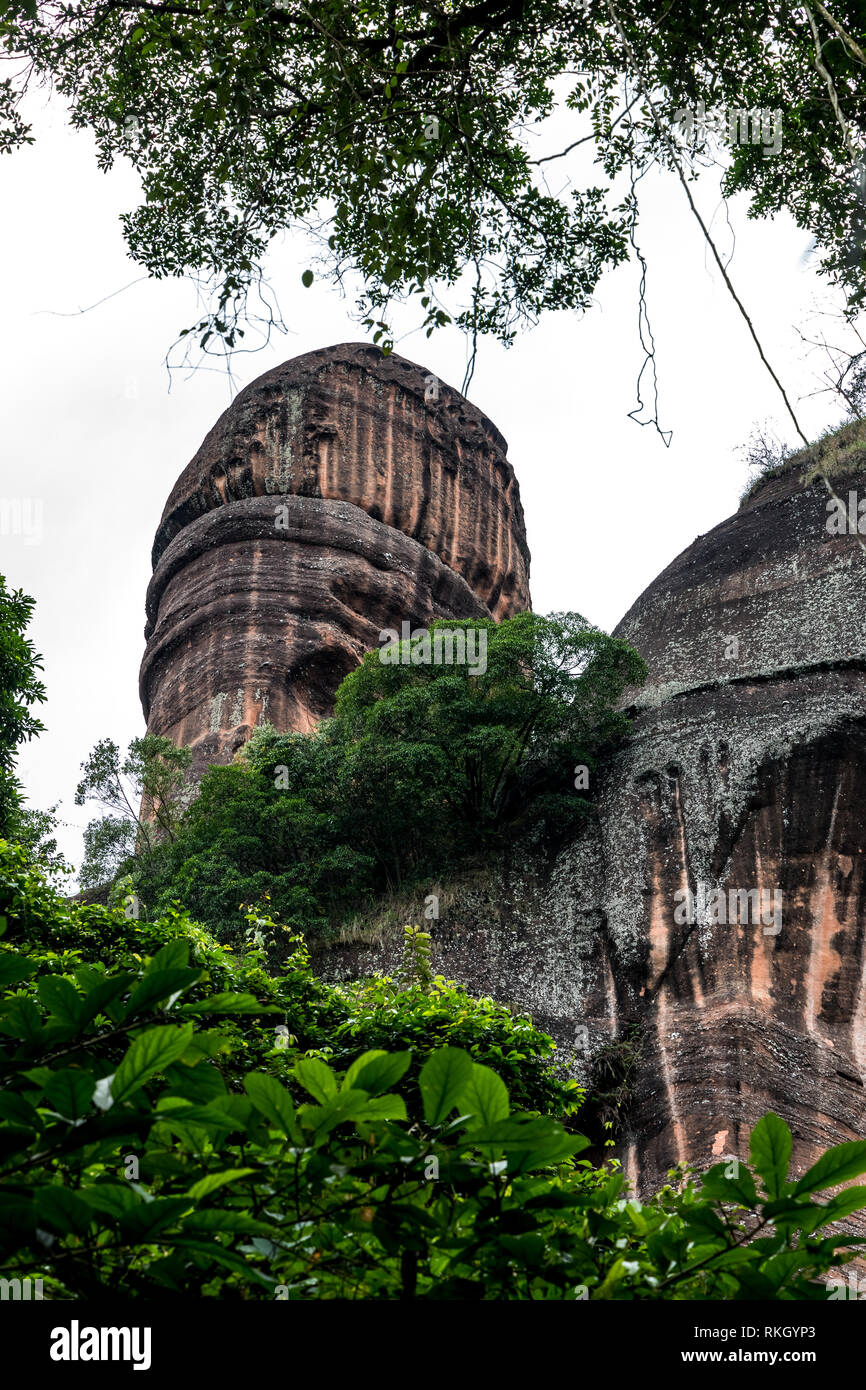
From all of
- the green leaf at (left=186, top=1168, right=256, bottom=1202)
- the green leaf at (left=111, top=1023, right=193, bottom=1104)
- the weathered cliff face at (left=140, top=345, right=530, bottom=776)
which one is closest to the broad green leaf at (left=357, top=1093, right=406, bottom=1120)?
the green leaf at (left=186, top=1168, right=256, bottom=1202)

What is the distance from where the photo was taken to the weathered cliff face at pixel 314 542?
26547mm

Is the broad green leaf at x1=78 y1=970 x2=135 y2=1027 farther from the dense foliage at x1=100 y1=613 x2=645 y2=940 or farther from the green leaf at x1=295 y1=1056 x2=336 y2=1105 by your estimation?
the dense foliage at x1=100 y1=613 x2=645 y2=940

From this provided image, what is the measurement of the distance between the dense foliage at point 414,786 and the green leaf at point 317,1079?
16.0 metres

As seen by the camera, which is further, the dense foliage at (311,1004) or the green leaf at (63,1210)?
the dense foliage at (311,1004)

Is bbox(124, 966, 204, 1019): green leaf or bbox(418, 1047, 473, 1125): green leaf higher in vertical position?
Result: bbox(124, 966, 204, 1019): green leaf

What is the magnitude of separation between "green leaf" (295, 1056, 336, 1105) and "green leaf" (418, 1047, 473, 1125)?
0.18 m

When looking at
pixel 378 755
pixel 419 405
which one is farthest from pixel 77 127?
pixel 419 405

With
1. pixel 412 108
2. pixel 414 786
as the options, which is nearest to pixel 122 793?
pixel 414 786

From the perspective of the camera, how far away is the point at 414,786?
61.6 ft

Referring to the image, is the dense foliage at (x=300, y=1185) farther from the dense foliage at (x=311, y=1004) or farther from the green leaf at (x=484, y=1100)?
the dense foliage at (x=311, y=1004)

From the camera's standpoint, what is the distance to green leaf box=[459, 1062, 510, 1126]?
7.26ft

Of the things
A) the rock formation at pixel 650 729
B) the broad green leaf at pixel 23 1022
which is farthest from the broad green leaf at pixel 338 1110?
the rock formation at pixel 650 729

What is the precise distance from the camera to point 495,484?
3356 cm

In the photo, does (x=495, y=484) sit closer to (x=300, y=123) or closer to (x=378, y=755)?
(x=378, y=755)
